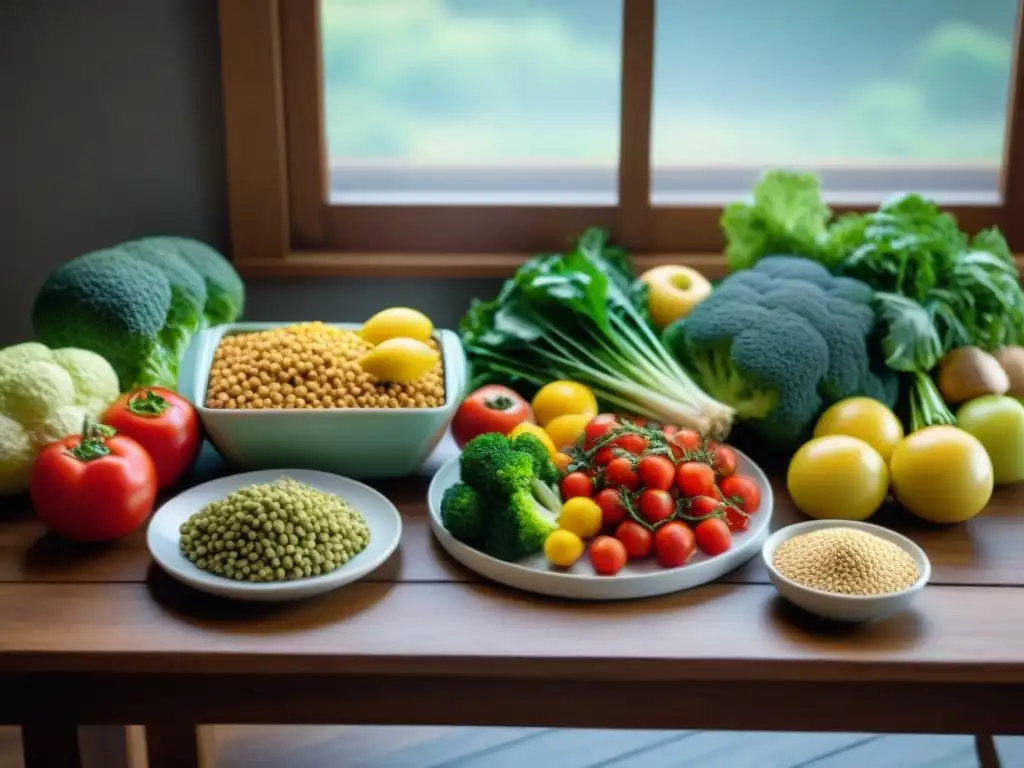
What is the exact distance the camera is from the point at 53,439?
117 cm

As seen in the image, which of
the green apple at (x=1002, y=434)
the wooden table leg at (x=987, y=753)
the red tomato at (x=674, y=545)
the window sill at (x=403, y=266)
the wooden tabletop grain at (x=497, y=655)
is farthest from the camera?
the window sill at (x=403, y=266)

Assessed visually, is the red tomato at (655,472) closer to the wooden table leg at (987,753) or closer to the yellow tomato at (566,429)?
the yellow tomato at (566,429)

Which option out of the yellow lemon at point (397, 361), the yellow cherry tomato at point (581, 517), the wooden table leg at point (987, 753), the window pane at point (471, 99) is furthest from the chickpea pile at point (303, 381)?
the wooden table leg at point (987, 753)

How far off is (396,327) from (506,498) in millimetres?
322

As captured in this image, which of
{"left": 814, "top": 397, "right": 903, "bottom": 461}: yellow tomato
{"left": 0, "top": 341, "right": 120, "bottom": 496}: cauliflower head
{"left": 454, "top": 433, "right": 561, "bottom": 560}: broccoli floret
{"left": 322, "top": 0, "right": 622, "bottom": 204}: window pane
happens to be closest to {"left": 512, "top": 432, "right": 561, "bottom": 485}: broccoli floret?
{"left": 454, "top": 433, "right": 561, "bottom": 560}: broccoli floret

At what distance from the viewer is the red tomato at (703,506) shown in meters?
1.08

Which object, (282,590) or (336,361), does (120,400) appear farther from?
(282,590)

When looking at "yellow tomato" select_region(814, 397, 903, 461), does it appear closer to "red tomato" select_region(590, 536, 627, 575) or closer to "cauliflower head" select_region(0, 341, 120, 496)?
"red tomato" select_region(590, 536, 627, 575)

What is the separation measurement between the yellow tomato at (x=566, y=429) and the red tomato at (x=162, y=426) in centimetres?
39

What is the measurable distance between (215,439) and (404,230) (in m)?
0.63

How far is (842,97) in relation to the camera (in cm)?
195

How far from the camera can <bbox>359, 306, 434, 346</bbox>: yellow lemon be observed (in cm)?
130

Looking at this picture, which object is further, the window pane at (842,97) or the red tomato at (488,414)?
the window pane at (842,97)

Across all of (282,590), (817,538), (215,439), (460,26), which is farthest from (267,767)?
(460,26)
